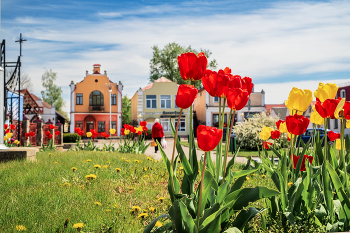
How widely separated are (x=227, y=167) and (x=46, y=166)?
4769mm

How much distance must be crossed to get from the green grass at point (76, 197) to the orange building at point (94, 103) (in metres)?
34.5

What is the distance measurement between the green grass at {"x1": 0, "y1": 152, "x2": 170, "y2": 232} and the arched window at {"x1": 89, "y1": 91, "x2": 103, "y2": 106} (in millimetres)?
35057

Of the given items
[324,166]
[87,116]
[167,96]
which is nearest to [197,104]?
[167,96]

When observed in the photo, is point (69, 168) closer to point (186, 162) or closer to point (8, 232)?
point (8, 232)

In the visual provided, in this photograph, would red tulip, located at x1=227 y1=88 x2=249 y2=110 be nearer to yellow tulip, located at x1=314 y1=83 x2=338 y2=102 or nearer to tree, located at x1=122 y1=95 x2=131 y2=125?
yellow tulip, located at x1=314 y1=83 x2=338 y2=102

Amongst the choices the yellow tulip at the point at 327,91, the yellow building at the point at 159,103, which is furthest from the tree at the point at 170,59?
the yellow tulip at the point at 327,91

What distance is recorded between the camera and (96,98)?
39969mm

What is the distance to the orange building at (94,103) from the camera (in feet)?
129

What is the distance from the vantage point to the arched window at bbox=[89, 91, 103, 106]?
1564 inches

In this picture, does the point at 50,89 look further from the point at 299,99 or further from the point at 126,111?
the point at 299,99

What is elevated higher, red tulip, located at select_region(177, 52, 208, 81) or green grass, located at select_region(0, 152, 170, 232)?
red tulip, located at select_region(177, 52, 208, 81)

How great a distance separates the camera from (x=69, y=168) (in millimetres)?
5633

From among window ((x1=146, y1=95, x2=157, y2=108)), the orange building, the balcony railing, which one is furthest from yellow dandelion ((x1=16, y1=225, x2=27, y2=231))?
the balcony railing

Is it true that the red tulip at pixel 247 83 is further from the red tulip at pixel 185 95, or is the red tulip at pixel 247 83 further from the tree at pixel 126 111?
the tree at pixel 126 111
